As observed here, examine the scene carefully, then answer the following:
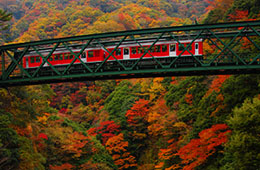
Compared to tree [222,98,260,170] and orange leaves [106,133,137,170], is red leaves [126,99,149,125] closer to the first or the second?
orange leaves [106,133,137,170]

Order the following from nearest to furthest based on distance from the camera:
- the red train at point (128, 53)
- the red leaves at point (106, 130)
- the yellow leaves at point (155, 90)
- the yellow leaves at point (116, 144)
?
the red train at point (128, 53) < the yellow leaves at point (116, 144) < the red leaves at point (106, 130) < the yellow leaves at point (155, 90)

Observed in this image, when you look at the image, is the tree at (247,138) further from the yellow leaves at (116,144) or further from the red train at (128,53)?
the yellow leaves at (116,144)

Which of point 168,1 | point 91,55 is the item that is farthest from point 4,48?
point 168,1

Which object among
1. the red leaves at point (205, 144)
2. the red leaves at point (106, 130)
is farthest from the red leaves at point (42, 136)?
the red leaves at point (205, 144)

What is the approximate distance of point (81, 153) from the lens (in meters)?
36.5

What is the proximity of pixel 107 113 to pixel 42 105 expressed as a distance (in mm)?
14205

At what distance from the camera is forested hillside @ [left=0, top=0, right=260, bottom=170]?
79.9 ft

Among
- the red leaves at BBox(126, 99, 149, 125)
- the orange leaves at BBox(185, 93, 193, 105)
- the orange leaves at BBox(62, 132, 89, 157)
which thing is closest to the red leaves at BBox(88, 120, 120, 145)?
the red leaves at BBox(126, 99, 149, 125)

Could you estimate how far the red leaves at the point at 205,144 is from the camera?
26062mm

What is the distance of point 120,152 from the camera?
141ft

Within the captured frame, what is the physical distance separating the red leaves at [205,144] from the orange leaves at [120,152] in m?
13.9

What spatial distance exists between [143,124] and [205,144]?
18157 mm

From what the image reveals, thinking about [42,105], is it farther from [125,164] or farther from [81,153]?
[125,164]

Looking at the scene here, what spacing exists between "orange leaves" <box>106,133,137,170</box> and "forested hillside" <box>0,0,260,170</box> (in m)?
0.13
